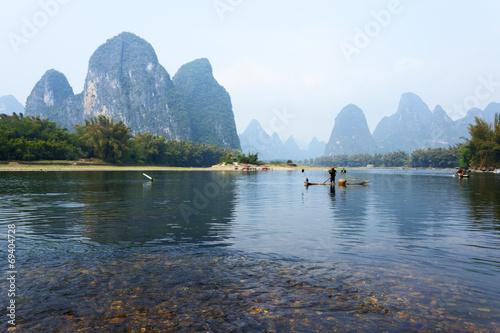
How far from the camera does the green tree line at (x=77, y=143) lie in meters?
92.8

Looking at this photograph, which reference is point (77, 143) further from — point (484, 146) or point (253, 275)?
point (484, 146)

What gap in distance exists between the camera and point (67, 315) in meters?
6.39

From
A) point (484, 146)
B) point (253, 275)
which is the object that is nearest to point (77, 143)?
point (253, 275)

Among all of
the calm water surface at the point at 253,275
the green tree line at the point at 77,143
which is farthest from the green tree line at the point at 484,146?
the green tree line at the point at 77,143

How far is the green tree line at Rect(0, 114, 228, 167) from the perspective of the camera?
92750mm

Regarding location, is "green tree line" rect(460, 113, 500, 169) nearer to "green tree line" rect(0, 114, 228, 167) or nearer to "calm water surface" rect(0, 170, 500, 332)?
"calm water surface" rect(0, 170, 500, 332)

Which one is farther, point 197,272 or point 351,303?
point 197,272

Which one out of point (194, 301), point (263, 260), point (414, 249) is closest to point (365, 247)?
point (414, 249)

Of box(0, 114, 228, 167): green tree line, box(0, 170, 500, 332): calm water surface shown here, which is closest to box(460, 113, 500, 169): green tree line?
box(0, 170, 500, 332): calm water surface

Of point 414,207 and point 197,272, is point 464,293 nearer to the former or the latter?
point 197,272

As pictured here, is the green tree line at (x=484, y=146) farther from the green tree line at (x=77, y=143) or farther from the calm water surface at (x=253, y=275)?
the green tree line at (x=77, y=143)

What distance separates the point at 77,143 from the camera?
113m

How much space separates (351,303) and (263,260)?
12.8 feet

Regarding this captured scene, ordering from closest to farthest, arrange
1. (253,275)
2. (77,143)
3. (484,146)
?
1. (253,275)
2. (484,146)
3. (77,143)
